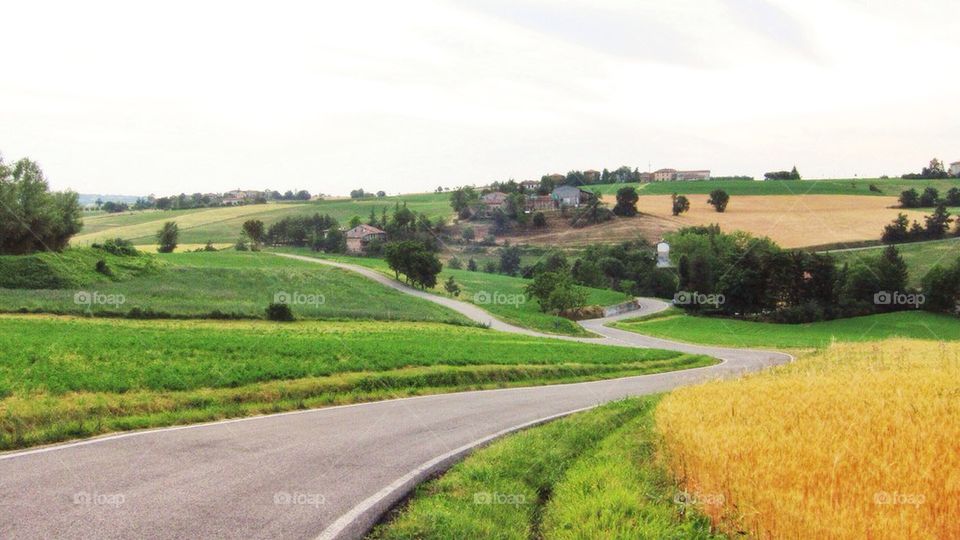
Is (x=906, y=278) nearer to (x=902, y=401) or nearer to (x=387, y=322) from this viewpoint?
(x=387, y=322)

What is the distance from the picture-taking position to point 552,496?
9.35m

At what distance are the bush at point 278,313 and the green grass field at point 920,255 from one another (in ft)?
Result: 235

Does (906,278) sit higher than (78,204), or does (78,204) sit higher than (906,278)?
(78,204)

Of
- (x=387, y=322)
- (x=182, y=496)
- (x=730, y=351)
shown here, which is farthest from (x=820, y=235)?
(x=182, y=496)

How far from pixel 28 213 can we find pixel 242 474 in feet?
195

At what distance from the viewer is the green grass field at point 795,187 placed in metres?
124

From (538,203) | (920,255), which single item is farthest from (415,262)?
(920,255)

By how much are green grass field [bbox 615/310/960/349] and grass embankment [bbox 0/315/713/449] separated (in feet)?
125

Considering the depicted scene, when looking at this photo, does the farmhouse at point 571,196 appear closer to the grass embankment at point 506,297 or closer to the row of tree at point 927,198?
the grass embankment at point 506,297

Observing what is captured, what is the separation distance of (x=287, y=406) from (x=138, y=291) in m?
38.6

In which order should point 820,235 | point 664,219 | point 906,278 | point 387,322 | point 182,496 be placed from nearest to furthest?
1. point 182,496
2. point 387,322
3. point 906,278
4. point 820,235
5. point 664,219

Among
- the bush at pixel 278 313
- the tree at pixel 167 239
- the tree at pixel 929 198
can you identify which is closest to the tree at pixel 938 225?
the tree at pixel 929 198

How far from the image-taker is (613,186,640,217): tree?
131 meters

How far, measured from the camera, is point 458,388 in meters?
21.8
